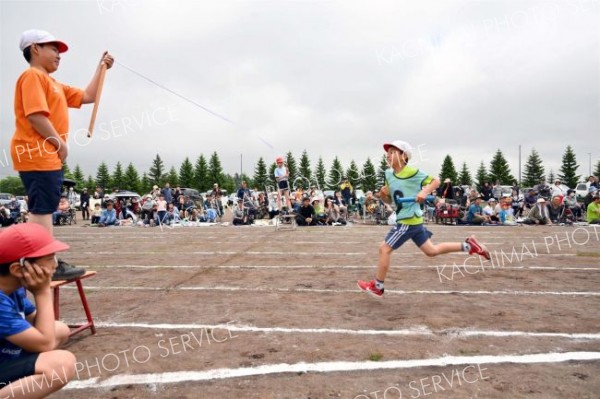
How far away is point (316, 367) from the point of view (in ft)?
9.91

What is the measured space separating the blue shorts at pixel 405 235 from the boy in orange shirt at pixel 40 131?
3.47 meters

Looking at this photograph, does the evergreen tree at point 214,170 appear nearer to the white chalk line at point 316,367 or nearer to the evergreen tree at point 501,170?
the evergreen tree at point 501,170

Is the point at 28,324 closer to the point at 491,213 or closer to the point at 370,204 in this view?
the point at 491,213

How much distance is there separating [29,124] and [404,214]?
420 cm

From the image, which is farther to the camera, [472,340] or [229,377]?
[472,340]

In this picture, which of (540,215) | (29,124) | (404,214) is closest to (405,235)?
(404,214)

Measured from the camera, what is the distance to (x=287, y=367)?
3031 mm

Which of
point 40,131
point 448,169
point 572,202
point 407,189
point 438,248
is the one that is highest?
point 448,169

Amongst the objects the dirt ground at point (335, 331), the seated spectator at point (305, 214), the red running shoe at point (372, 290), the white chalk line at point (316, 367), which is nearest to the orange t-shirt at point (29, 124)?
the dirt ground at point (335, 331)

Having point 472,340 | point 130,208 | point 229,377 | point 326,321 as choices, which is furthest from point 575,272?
point 130,208

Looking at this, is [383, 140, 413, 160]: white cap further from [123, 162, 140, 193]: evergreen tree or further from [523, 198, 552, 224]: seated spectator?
[123, 162, 140, 193]: evergreen tree

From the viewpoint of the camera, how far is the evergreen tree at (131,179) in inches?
3743

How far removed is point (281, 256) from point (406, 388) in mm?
6008

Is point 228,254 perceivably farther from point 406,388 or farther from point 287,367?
point 406,388
